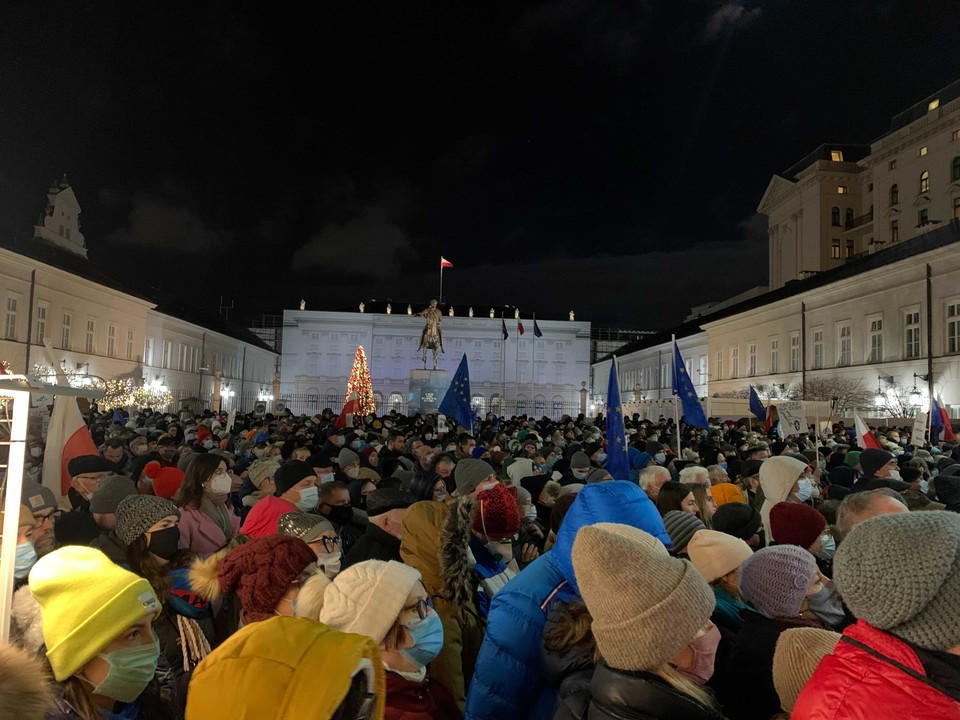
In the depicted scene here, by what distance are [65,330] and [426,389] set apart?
19.1 m

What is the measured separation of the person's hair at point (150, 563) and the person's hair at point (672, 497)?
3.38 meters

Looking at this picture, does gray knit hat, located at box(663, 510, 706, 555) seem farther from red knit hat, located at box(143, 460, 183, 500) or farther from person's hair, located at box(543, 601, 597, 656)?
red knit hat, located at box(143, 460, 183, 500)

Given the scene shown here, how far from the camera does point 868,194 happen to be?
46469mm

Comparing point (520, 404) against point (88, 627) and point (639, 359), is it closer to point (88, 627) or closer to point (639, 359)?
point (639, 359)

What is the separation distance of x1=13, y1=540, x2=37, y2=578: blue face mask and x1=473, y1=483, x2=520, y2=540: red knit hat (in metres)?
2.22

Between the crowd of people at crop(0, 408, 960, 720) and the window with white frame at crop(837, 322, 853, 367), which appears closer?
the crowd of people at crop(0, 408, 960, 720)

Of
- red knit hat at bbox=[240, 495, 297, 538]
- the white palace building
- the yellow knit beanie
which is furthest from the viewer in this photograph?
the white palace building

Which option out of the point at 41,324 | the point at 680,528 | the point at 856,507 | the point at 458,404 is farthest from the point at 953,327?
the point at 41,324

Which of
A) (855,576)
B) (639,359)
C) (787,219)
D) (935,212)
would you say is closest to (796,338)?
(935,212)

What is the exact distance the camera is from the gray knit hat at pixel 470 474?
533 centimetres

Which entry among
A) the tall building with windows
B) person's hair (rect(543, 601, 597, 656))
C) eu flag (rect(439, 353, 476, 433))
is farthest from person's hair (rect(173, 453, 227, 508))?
the tall building with windows

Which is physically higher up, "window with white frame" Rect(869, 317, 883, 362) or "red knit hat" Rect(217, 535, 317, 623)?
"window with white frame" Rect(869, 317, 883, 362)

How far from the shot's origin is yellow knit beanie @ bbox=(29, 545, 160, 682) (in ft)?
7.09

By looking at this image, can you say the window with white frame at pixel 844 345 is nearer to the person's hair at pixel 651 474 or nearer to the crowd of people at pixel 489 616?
the person's hair at pixel 651 474
